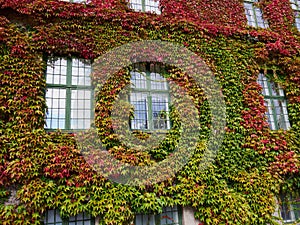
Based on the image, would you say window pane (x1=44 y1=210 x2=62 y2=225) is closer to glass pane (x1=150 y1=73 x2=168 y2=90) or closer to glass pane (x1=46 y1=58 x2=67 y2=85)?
glass pane (x1=46 y1=58 x2=67 y2=85)

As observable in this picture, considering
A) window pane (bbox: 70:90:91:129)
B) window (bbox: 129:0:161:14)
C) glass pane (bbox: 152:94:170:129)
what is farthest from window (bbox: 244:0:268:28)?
window pane (bbox: 70:90:91:129)

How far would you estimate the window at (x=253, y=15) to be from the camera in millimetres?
9797

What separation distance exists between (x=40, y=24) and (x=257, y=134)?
23.6ft

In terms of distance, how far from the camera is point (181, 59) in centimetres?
781

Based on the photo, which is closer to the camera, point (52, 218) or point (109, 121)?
point (52, 218)

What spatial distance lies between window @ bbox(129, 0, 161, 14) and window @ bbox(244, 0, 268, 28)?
12.4 ft

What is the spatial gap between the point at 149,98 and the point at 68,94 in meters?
2.32

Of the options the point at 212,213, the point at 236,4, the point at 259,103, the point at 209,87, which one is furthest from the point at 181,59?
Answer: the point at 212,213

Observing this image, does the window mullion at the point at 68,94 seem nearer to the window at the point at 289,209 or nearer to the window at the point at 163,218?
the window at the point at 163,218

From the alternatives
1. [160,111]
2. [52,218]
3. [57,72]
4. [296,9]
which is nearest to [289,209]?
[160,111]

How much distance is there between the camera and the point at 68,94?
6918mm

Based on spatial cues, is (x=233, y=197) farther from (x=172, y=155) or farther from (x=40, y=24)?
(x=40, y=24)

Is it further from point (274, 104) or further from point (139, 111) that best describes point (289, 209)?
point (139, 111)

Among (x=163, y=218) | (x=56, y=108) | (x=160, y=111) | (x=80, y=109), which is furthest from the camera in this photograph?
(x=160, y=111)
